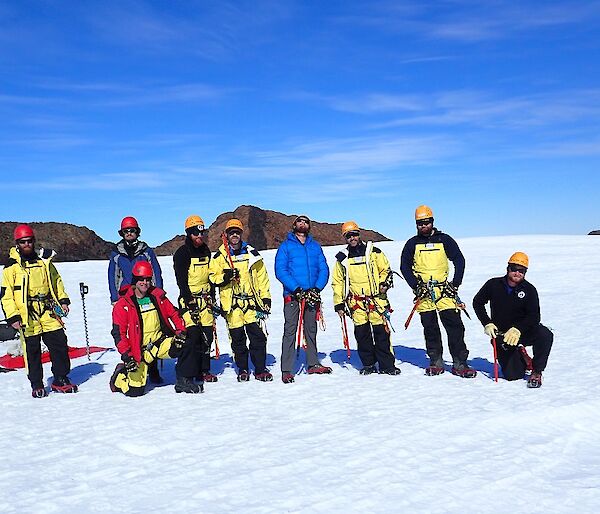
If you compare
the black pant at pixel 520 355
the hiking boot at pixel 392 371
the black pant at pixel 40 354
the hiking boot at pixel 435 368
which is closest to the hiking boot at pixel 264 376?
the hiking boot at pixel 392 371

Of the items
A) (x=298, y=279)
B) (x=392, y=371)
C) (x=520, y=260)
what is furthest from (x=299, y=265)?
(x=520, y=260)

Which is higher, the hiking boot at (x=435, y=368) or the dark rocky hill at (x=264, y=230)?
the dark rocky hill at (x=264, y=230)

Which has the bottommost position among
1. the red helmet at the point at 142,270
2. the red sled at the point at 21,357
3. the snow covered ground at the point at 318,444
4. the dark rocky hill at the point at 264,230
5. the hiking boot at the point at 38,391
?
the snow covered ground at the point at 318,444

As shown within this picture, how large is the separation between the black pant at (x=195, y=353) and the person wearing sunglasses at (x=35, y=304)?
152 centimetres

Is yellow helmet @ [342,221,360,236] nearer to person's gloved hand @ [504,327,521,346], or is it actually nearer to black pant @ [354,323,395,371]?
black pant @ [354,323,395,371]

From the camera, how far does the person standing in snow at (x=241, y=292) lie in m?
7.46

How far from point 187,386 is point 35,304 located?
2.18m

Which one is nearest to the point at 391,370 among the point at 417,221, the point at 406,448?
the point at 417,221

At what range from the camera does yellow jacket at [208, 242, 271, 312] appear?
747 cm

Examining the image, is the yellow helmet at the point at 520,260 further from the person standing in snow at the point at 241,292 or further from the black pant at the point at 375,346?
the person standing in snow at the point at 241,292

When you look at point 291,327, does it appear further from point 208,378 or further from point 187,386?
point 187,386

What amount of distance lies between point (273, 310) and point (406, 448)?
9.58m

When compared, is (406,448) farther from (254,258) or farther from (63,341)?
(63,341)

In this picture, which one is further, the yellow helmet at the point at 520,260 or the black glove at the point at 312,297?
the black glove at the point at 312,297
